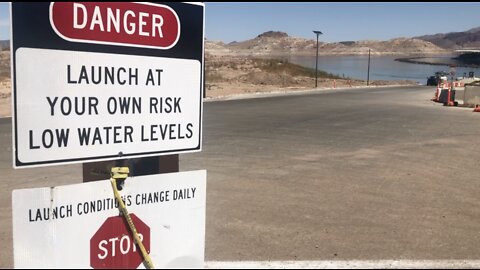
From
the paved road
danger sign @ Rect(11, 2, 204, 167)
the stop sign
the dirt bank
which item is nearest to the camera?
danger sign @ Rect(11, 2, 204, 167)

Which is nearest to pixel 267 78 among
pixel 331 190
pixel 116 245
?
pixel 331 190

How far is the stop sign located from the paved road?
6.80 feet

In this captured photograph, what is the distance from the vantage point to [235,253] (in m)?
4.41

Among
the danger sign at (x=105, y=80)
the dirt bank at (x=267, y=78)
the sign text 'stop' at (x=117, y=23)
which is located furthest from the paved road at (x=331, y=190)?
the dirt bank at (x=267, y=78)

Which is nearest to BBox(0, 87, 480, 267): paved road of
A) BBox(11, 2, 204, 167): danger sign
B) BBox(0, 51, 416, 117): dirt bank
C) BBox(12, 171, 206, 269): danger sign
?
BBox(12, 171, 206, 269): danger sign

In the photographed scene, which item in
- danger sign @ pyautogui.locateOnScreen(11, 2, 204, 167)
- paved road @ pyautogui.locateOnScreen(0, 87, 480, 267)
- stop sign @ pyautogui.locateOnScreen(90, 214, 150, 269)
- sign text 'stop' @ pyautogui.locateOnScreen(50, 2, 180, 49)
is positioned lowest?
paved road @ pyautogui.locateOnScreen(0, 87, 480, 267)

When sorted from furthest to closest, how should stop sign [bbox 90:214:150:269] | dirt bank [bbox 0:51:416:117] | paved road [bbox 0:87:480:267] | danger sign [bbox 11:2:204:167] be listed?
1. dirt bank [bbox 0:51:416:117]
2. paved road [bbox 0:87:480:267]
3. stop sign [bbox 90:214:150:269]
4. danger sign [bbox 11:2:204:167]

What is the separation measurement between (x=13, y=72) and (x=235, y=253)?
115 inches

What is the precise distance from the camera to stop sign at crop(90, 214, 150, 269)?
2.19m

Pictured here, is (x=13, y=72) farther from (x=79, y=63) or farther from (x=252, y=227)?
(x=252, y=227)

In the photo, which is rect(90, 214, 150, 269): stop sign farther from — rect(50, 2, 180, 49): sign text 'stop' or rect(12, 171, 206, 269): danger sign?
rect(50, 2, 180, 49): sign text 'stop'

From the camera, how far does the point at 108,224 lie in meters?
2.21

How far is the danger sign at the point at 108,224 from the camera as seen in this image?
1963 millimetres

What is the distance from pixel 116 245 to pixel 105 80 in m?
0.71
